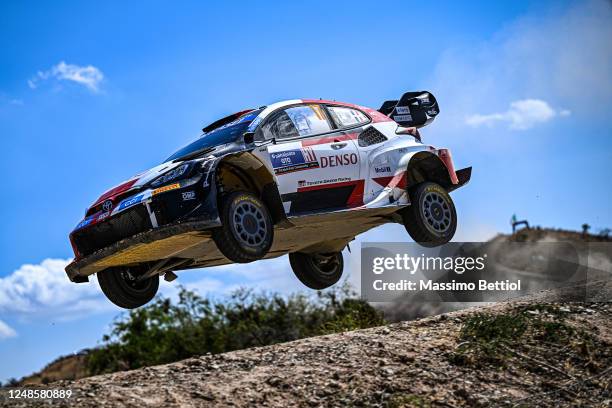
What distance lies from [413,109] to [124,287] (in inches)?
188

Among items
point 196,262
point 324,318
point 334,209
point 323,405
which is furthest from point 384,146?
point 324,318

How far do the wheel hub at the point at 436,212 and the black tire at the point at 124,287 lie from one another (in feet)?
11.6

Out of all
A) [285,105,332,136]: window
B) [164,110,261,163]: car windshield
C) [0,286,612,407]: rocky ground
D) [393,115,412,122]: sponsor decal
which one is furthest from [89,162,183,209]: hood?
[393,115,412,122]: sponsor decal

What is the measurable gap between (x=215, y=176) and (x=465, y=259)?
623cm

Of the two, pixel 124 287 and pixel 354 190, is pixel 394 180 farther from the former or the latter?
pixel 124 287

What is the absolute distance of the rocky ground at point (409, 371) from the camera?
26.1 feet

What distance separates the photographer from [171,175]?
9.27 meters

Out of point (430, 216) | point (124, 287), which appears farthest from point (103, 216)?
point (430, 216)

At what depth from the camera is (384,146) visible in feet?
36.7

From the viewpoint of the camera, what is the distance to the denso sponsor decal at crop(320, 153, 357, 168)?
10.2 meters

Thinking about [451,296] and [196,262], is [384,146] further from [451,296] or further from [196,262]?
[451,296]

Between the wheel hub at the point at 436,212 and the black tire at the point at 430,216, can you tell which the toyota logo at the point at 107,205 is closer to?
the black tire at the point at 430,216

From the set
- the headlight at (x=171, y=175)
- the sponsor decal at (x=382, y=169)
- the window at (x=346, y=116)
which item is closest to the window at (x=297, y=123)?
the window at (x=346, y=116)

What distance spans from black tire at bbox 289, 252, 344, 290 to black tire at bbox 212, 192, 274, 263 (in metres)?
2.91
